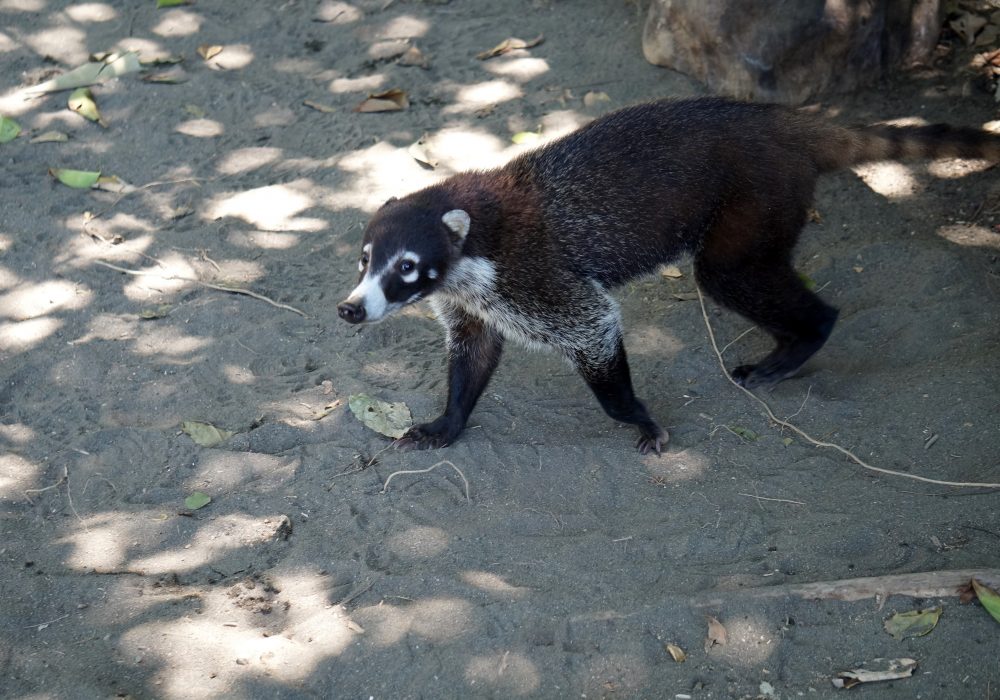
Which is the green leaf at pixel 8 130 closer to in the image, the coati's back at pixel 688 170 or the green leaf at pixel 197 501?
the green leaf at pixel 197 501

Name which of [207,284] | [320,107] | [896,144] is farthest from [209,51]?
[896,144]

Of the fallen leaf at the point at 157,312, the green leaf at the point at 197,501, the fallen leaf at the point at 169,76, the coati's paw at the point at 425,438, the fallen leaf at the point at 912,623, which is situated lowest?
the coati's paw at the point at 425,438

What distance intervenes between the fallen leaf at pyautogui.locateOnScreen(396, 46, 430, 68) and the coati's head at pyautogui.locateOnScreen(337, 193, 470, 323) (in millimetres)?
3203

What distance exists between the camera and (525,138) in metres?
6.75

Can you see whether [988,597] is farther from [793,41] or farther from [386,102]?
[386,102]

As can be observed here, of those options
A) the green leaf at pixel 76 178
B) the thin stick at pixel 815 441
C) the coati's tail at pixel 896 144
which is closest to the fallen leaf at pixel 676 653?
the thin stick at pixel 815 441

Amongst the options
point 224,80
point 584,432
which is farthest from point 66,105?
point 584,432

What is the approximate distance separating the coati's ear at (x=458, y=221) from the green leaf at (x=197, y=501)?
1714 millimetres

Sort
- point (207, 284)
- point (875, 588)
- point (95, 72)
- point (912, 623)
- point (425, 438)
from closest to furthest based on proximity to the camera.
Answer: point (912, 623), point (875, 588), point (425, 438), point (207, 284), point (95, 72)

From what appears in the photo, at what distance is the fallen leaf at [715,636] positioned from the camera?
11.5 ft

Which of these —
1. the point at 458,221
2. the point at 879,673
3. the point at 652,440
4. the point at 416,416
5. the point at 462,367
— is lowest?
the point at 416,416

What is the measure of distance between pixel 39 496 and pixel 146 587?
3.11 ft

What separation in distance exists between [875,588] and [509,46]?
5333mm

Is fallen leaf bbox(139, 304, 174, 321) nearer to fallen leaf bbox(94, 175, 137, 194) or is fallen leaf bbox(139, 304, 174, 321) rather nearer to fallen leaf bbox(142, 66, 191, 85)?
fallen leaf bbox(94, 175, 137, 194)
